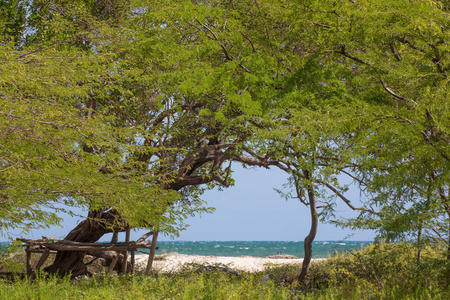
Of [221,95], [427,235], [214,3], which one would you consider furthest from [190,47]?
[427,235]

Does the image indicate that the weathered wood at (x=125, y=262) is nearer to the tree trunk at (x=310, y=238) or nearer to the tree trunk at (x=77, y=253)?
the tree trunk at (x=77, y=253)

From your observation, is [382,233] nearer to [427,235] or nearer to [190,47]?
[427,235]

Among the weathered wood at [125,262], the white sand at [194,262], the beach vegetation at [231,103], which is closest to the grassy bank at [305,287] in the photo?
the beach vegetation at [231,103]

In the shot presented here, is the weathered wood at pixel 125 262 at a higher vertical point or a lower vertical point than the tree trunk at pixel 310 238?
lower

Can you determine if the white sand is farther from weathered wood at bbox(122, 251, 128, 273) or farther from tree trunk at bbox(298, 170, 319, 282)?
tree trunk at bbox(298, 170, 319, 282)

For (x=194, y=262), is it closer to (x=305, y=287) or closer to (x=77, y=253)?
(x=77, y=253)

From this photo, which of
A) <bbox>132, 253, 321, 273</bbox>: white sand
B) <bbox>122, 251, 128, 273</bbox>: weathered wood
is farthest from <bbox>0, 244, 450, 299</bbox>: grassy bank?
<bbox>132, 253, 321, 273</bbox>: white sand

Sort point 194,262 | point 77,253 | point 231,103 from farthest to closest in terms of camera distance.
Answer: point 194,262 → point 77,253 → point 231,103

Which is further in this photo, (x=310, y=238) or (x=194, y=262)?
(x=194, y=262)

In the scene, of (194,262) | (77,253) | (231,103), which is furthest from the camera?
(194,262)

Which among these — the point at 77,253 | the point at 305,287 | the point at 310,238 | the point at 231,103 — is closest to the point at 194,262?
the point at 77,253

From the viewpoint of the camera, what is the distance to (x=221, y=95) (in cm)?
1256

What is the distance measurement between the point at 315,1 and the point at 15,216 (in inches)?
294

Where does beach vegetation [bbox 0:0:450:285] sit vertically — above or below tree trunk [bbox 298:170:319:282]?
above
